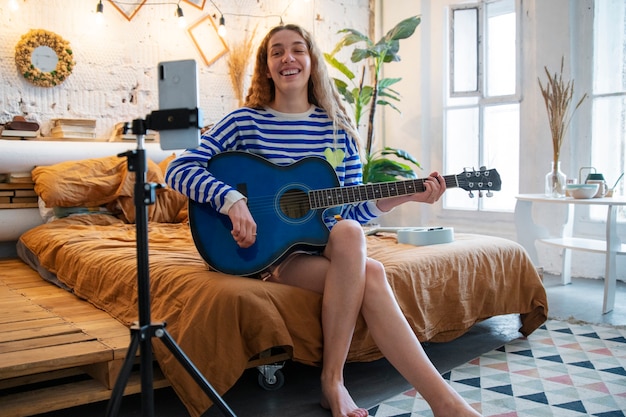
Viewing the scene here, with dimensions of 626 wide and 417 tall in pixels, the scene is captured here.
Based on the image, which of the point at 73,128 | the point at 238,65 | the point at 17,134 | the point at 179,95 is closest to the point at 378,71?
the point at 238,65

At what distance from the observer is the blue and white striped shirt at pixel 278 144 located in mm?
1982

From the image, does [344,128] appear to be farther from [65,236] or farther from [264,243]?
[65,236]

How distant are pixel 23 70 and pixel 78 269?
66.1 inches

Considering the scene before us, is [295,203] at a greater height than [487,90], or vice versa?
[487,90]

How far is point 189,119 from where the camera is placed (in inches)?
52.9

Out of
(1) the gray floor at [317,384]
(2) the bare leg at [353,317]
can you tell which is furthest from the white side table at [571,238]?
(2) the bare leg at [353,317]

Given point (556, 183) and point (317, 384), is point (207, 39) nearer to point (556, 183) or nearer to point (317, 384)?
point (556, 183)

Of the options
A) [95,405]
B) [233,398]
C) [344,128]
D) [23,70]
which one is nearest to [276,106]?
[344,128]

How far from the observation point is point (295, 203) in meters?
1.98

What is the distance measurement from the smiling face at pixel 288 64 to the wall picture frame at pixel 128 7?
216cm

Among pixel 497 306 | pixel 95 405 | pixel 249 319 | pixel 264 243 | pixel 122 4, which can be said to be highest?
pixel 122 4

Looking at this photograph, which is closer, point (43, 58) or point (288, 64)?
point (288, 64)

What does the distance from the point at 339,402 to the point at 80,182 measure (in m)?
2.08

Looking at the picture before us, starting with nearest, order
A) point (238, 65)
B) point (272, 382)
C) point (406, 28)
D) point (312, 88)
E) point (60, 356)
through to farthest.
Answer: point (60, 356) < point (272, 382) < point (312, 88) < point (406, 28) < point (238, 65)
